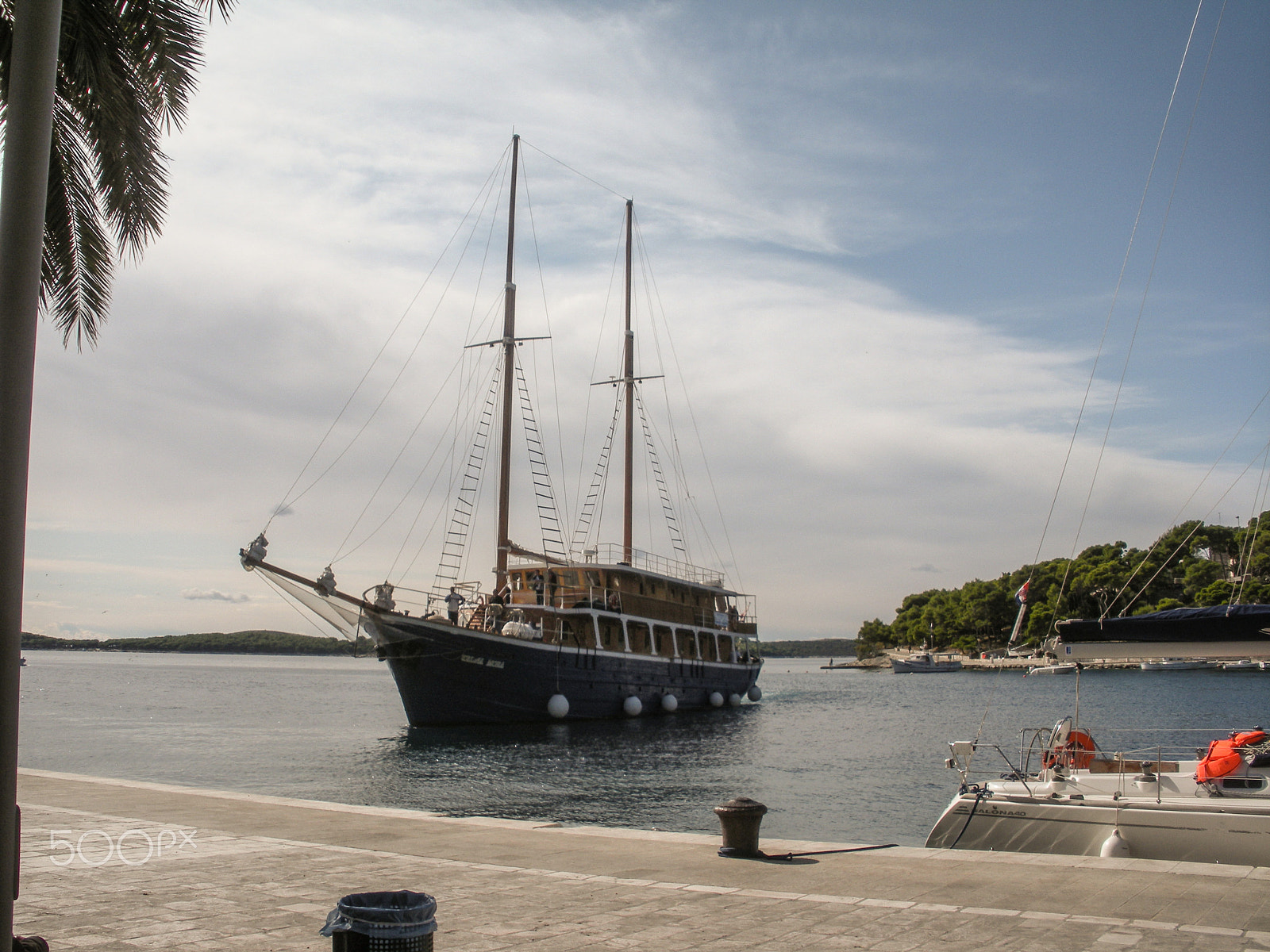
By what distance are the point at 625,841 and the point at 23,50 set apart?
29.9 feet

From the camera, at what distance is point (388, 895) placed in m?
4.76

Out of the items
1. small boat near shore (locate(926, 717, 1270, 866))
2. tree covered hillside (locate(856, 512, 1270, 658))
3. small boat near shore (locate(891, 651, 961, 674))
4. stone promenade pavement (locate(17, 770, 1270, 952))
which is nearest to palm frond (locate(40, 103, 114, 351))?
stone promenade pavement (locate(17, 770, 1270, 952))

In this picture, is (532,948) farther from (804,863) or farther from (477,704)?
(477,704)

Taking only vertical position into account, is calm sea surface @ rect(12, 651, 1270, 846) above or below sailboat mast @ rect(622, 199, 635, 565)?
below

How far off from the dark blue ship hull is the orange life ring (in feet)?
79.3

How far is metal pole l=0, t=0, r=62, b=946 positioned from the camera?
379cm

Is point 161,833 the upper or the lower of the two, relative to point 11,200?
lower

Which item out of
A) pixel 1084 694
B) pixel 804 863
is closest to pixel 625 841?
pixel 804 863

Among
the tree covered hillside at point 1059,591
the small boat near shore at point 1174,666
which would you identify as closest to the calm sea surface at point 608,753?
the tree covered hillside at point 1059,591

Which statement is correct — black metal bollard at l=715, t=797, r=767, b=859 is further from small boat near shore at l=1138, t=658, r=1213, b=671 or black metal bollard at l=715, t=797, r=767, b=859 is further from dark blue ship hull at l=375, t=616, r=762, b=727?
small boat near shore at l=1138, t=658, r=1213, b=671

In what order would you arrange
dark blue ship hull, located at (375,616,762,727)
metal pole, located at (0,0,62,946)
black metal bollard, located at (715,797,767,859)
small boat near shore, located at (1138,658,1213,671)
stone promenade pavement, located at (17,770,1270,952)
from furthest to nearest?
small boat near shore, located at (1138,658,1213,671), dark blue ship hull, located at (375,616,762,727), black metal bollard, located at (715,797,767,859), stone promenade pavement, located at (17,770,1270,952), metal pole, located at (0,0,62,946)

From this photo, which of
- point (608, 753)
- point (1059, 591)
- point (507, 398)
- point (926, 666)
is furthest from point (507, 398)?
point (926, 666)

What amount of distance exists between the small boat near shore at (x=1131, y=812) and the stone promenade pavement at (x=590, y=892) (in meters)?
3.70

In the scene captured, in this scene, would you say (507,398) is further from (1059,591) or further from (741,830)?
(1059,591)
